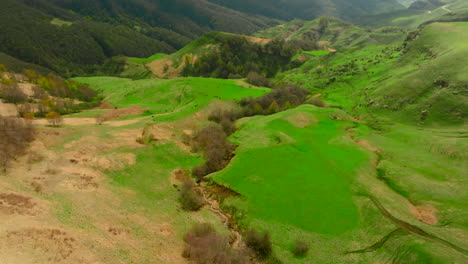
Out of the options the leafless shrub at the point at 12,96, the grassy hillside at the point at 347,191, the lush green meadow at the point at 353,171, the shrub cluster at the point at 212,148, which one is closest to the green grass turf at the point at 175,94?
the lush green meadow at the point at 353,171

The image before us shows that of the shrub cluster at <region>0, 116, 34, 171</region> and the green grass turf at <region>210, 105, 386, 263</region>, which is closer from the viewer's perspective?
the green grass turf at <region>210, 105, 386, 263</region>

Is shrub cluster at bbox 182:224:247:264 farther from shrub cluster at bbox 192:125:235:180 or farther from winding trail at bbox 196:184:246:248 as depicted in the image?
shrub cluster at bbox 192:125:235:180

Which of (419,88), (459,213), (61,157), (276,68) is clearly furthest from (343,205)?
(276,68)

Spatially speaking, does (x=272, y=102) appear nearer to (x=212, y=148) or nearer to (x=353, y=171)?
(x=212, y=148)

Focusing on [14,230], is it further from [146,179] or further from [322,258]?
[322,258]

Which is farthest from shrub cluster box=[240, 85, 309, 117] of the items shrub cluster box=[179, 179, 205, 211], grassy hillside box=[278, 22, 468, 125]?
shrub cluster box=[179, 179, 205, 211]

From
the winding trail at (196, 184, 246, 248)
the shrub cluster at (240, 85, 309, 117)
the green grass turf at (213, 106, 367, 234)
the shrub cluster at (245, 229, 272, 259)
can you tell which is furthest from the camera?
the shrub cluster at (240, 85, 309, 117)
